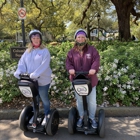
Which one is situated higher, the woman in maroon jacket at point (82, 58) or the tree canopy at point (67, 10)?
the tree canopy at point (67, 10)

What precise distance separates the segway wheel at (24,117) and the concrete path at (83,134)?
203 millimetres

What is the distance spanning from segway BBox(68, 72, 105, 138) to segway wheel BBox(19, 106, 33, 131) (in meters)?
Result: 0.77

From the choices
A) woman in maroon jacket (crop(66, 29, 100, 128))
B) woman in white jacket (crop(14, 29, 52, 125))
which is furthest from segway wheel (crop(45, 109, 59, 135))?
woman in maroon jacket (crop(66, 29, 100, 128))

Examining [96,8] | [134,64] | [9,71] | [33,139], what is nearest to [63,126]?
[33,139]

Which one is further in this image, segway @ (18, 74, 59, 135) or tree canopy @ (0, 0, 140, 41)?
tree canopy @ (0, 0, 140, 41)

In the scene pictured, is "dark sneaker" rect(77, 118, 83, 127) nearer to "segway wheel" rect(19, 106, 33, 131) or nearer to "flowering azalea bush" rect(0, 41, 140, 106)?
"segway wheel" rect(19, 106, 33, 131)

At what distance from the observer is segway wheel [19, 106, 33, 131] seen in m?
3.26

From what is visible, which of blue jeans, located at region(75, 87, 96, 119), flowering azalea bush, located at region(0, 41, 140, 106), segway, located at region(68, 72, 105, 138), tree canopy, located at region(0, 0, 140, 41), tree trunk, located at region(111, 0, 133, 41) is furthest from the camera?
tree canopy, located at region(0, 0, 140, 41)

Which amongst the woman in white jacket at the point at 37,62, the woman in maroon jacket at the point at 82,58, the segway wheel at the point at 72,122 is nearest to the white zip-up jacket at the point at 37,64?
the woman in white jacket at the point at 37,62

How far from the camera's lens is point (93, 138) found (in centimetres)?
322

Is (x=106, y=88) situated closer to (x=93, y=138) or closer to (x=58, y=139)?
(x=93, y=138)

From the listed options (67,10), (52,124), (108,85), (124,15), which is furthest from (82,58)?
(67,10)

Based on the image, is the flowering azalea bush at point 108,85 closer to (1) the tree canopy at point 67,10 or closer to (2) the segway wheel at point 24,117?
(2) the segway wheel at point 24,117

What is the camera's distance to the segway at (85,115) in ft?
9.01
